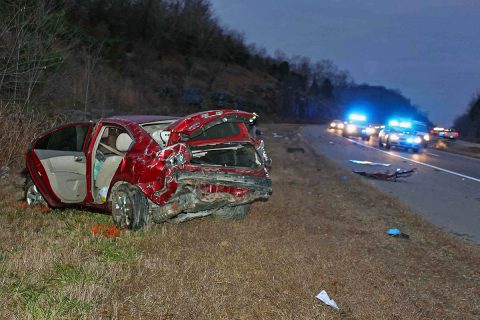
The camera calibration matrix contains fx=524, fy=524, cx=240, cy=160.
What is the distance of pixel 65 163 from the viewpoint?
756 centimetres

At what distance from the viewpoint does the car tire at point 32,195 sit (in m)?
8.17

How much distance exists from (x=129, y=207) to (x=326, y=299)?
9.89 feet

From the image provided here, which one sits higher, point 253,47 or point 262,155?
point 253,47

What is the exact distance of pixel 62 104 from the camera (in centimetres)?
1952

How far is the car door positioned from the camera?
7.48 meters

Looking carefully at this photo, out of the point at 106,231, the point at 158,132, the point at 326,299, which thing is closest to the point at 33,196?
the point at 106,231

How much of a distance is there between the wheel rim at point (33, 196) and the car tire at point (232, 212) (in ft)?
9.06

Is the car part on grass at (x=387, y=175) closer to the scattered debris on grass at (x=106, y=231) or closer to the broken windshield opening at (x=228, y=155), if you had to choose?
the broken windshield opening at (x=228, y=155)

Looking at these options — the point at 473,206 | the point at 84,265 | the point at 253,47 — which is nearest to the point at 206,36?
the point at 253,47

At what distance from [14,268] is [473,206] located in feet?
31.6

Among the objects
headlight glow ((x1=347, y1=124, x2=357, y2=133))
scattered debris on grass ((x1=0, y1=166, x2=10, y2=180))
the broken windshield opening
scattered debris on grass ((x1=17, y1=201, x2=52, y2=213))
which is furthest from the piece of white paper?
headlight glow ((x1=347, y1=124, x2=357, y2=133))

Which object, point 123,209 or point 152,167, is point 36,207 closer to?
point 123,209

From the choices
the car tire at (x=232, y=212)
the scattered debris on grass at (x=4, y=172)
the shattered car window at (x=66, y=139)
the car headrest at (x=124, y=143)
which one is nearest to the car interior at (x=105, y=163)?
the car headrest at (x=124, y=143)

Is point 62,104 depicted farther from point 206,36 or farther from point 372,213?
point 206,36
